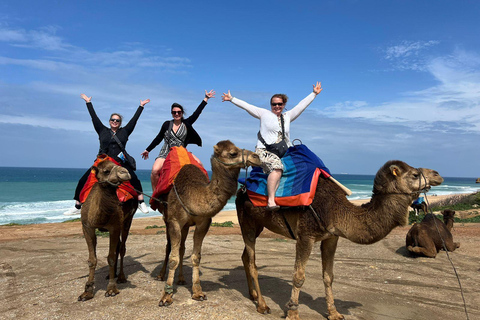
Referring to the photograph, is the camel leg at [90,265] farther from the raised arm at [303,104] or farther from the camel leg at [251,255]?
the raised arm at [303,104]

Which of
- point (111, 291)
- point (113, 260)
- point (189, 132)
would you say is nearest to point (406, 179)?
point (189, 132)

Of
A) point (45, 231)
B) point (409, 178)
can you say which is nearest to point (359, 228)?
point (409, 178)

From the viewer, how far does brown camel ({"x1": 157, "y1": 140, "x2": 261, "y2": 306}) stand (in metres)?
5.74

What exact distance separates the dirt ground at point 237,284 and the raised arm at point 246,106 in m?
3.35

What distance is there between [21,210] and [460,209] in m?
39.4

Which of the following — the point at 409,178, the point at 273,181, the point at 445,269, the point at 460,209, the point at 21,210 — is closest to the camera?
the point at 409,178

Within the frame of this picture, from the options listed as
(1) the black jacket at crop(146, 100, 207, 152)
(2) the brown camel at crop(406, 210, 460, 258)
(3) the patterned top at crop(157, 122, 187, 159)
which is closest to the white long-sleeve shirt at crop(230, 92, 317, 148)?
(1) the black jacket at crop(146, 100, 207, 152)

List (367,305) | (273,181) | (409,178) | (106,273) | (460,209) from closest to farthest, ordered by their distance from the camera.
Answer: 1. (409,178)
2. (273,181)
3. (367,305)
4. (106,273)
5. (460,209)

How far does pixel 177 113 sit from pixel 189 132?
0.51 metres

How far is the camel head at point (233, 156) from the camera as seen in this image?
555cm

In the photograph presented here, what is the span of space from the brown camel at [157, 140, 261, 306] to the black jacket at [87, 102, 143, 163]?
1.70m

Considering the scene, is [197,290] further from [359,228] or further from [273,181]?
[359,228]

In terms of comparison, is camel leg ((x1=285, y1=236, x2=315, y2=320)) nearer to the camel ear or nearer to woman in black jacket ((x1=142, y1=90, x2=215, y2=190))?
the camel ear

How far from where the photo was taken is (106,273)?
8320mm
